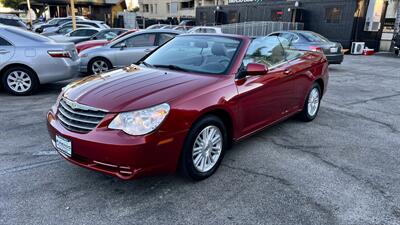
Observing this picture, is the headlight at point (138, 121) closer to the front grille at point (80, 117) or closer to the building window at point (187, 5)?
the front grille at point (80, 117)

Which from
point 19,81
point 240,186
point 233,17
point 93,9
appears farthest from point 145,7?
point 240,186

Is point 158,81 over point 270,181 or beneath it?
over

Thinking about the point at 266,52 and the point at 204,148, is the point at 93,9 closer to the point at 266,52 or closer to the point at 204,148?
the point at 266,52

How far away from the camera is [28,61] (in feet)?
22.2

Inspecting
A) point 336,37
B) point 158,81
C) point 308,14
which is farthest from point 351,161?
point 308,14

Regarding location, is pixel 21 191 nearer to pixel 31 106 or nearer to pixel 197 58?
pixel 197 58

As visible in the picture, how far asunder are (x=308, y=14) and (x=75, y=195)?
75.1ft

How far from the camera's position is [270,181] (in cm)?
356

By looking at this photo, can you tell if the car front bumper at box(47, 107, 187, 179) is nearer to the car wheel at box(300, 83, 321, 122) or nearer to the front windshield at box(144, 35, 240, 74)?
the front windshield at box(144, 35, 240, 74)

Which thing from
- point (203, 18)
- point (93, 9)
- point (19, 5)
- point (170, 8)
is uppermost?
point (170, 8)

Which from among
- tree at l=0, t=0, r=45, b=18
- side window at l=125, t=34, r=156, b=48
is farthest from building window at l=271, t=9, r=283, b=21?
tree at l=0, t=0, r=45, b=18

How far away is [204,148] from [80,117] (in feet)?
4.15

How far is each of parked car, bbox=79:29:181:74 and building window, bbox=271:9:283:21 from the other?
58.1ft

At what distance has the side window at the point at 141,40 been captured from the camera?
9070 millimetres
